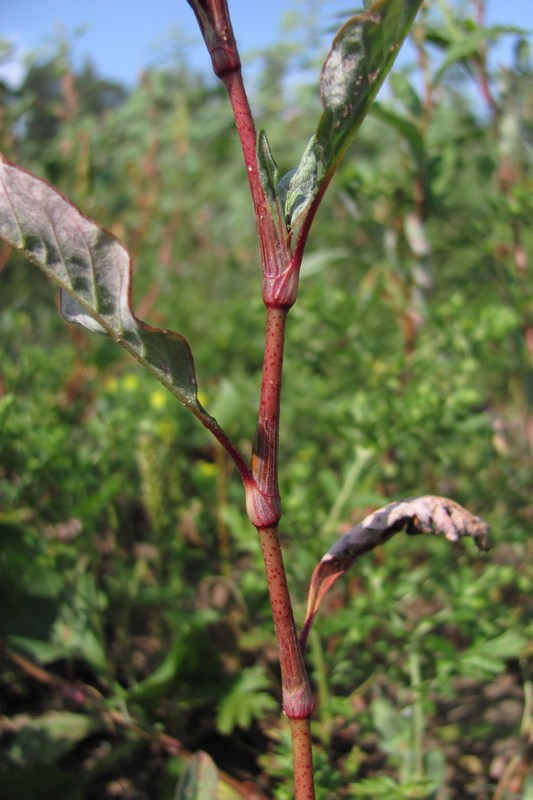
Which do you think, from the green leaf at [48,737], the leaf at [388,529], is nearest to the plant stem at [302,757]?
the leaf at [388,529]

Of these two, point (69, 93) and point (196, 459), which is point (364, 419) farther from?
point (69, 93)

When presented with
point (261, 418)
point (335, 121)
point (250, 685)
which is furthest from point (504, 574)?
point (335, 121)

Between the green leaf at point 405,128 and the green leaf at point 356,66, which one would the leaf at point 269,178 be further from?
the green leaf at point 405,128

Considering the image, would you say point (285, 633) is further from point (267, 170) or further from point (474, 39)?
point (474, 39)

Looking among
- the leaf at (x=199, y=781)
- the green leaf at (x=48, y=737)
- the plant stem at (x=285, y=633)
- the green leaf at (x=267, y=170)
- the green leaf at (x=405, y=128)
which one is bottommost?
the green leaf at (x=48, y=737)

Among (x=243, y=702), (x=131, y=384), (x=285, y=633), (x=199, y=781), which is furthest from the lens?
(x=131, y=384)

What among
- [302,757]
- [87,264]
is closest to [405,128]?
[87,264]
